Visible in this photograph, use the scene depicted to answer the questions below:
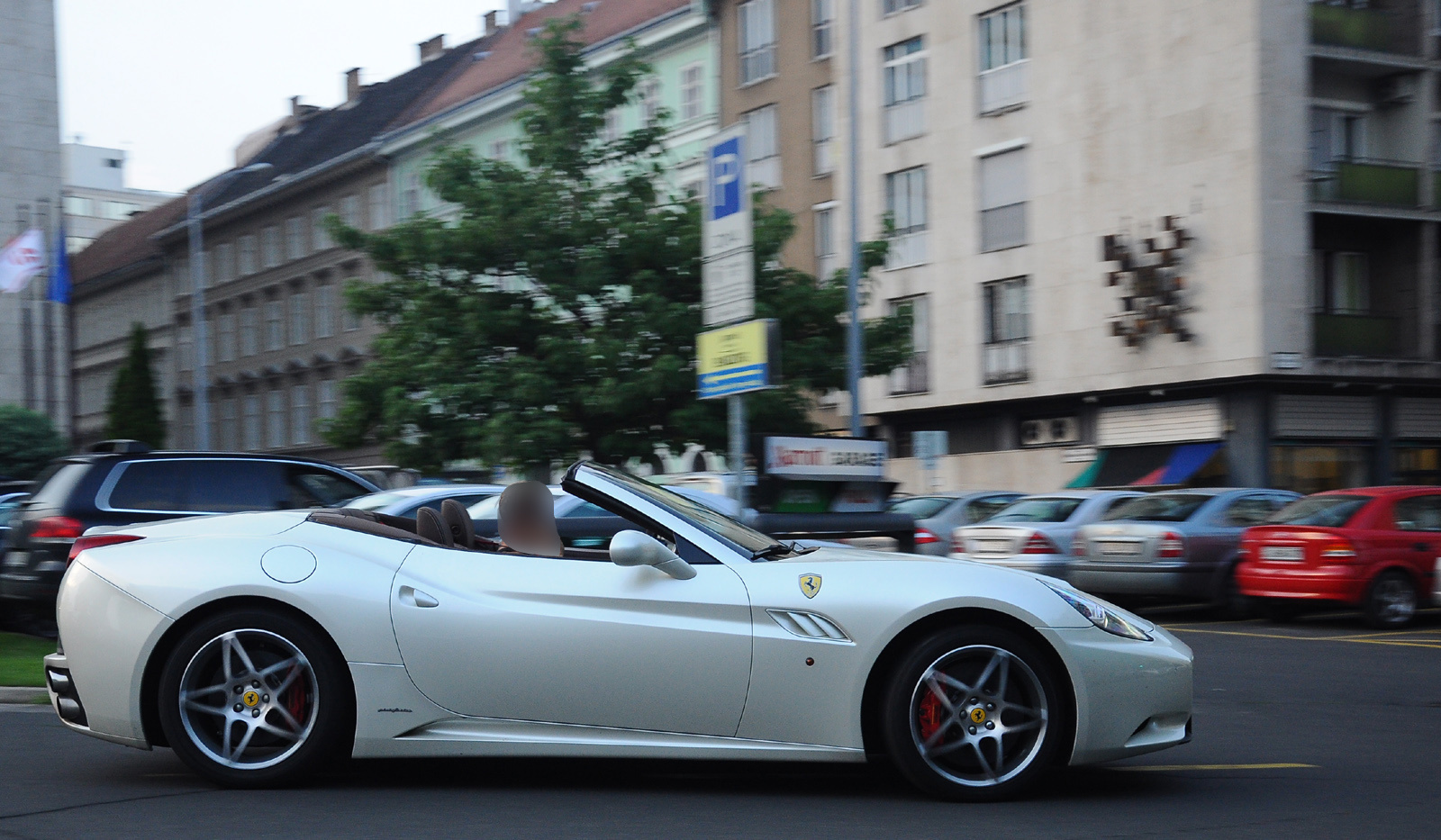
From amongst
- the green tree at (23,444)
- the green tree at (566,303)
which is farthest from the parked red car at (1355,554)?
the green tree at (23,444)

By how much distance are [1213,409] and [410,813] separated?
2764cm

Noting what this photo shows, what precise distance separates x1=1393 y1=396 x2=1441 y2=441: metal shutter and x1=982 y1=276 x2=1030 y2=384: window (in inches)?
288

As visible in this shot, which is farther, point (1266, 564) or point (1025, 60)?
point (1025, 60)

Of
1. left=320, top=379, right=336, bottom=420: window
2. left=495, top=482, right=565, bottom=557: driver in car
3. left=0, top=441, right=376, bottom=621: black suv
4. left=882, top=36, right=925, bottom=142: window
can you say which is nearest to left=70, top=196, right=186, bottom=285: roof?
left=320, top=379, right=336, bottom=420: window

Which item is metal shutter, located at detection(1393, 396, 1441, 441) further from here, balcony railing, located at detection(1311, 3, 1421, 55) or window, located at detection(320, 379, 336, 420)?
window, located at detection(320, 379, 336, 420)

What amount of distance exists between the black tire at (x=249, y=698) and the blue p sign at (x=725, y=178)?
762cm

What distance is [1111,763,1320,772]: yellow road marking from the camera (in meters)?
6.70

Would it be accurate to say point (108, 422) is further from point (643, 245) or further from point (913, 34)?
point (643, 245)

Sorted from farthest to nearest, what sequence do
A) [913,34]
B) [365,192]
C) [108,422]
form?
[108,422]
[365,192]
[913,34]

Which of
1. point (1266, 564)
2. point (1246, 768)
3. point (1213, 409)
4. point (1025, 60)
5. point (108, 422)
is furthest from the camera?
point (108, 422)

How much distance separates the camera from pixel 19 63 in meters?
52.2

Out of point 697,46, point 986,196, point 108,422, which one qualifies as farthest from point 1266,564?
point 108,422

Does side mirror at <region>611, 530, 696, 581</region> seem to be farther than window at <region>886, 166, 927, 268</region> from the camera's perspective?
No

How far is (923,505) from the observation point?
68.7 ft
